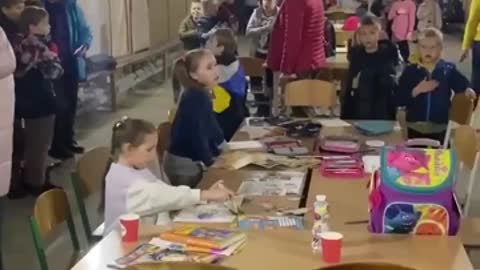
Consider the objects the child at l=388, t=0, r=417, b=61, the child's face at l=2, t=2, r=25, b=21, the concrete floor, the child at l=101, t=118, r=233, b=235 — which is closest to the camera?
the child at l=101, t=118, r=233, b=235

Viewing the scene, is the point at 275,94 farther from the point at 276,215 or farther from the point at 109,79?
the point at 276,215

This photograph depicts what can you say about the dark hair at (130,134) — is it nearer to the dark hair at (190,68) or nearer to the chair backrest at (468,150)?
the dark hair at (190,68)

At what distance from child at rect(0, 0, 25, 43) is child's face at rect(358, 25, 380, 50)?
2370 millimetres

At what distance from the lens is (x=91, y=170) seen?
3963 millimetres

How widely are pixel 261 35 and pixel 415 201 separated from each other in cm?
535

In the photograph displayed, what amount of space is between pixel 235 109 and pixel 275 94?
1.80m

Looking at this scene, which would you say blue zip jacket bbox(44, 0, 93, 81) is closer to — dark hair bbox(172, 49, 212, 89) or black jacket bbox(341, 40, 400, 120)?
black jacket bbox(341, 40, 400, 120)

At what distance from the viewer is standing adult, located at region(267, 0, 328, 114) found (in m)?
6.65

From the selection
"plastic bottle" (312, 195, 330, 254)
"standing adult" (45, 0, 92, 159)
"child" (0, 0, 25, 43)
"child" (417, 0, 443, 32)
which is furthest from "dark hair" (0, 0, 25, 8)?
"child" (417, 0, 443, 32)

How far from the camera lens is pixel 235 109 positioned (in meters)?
5.49

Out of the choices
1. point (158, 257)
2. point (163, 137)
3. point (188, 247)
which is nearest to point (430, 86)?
point (163, 137)

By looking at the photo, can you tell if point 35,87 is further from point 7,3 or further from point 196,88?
point 196,88

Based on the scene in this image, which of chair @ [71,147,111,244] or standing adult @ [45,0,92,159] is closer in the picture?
chair @ [71,147,111,244]

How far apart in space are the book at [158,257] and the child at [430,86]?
3.12 meters
